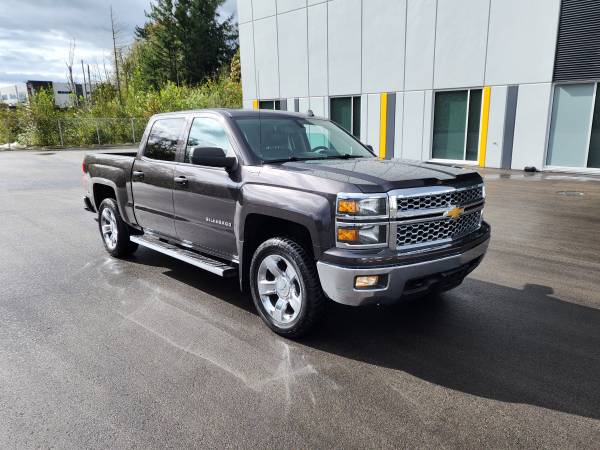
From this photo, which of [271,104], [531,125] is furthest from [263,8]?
[531,125]

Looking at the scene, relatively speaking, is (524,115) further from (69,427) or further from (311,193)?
(69,427)

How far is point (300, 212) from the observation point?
11.6ft

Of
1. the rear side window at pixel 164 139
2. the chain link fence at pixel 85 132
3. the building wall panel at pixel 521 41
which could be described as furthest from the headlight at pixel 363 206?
the chain link fence at pixel 85 132

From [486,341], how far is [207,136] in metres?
3.25

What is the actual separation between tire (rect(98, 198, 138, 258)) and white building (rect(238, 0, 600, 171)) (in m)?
13.4

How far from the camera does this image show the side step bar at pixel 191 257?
432 cm

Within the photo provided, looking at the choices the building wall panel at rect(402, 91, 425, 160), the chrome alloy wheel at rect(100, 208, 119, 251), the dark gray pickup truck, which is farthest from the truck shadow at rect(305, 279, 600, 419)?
the building wall panel at rect(402, 91, 425, 160)

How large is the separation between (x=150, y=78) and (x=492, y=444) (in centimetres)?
5412

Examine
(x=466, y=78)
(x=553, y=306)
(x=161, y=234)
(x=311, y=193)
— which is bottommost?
(x=553, y=306)

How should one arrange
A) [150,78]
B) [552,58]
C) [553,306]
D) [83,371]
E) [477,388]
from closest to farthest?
[477,388] < [83,371] < [553,306] < [552,58] < [150,78]

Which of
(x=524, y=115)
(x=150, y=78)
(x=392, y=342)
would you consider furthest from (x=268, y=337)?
(x=150, y=78)

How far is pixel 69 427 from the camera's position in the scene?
2787 mm

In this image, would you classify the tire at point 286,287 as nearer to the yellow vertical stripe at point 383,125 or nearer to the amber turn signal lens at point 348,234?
the amber turn signal lens at point 348,234

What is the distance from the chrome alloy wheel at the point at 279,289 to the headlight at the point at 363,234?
0.61 m
